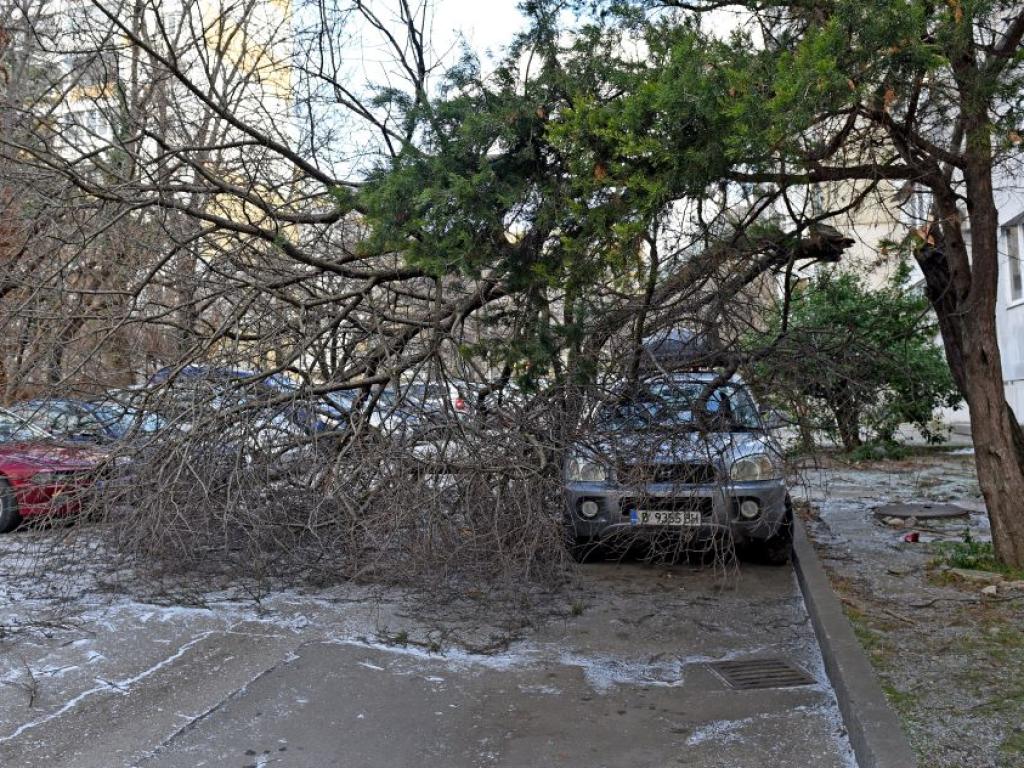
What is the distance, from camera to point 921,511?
11.4 m

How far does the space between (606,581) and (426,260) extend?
3.59 meters

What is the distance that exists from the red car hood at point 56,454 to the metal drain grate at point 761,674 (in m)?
4.82

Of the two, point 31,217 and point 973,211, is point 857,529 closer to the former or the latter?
point 973,211

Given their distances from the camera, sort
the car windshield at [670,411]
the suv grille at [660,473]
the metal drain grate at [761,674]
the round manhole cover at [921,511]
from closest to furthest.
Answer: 1. the metal drain grate at [761,674]
2. the suv grille at [660,473]
3. the car windshield at [670,411]
4. the round manhole cover at [921,511]

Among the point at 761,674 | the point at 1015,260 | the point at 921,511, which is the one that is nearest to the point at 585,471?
the point at 761,674

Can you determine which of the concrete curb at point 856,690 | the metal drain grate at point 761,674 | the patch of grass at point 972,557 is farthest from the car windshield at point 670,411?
the patch of grass at point 972,557

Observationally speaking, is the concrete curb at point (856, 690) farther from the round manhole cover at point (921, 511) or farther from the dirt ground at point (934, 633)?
the round manhole cover at point (921, 511)

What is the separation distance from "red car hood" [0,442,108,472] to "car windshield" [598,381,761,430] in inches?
156

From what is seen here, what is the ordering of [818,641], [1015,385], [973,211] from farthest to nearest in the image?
[1015,385], [973,211], [818,641]

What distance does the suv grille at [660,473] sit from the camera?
24.1 ft

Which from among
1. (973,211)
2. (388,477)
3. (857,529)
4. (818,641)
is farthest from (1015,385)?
(388,477)

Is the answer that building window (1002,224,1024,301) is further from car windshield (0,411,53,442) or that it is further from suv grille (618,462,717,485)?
car windshield (0,411,53,442)

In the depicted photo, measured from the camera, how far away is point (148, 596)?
782cm

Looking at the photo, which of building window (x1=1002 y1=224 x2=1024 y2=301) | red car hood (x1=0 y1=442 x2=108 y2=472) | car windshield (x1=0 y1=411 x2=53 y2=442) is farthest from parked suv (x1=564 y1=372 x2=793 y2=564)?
building window (x1=1002 y1=224 x2=1024 y2=301)
